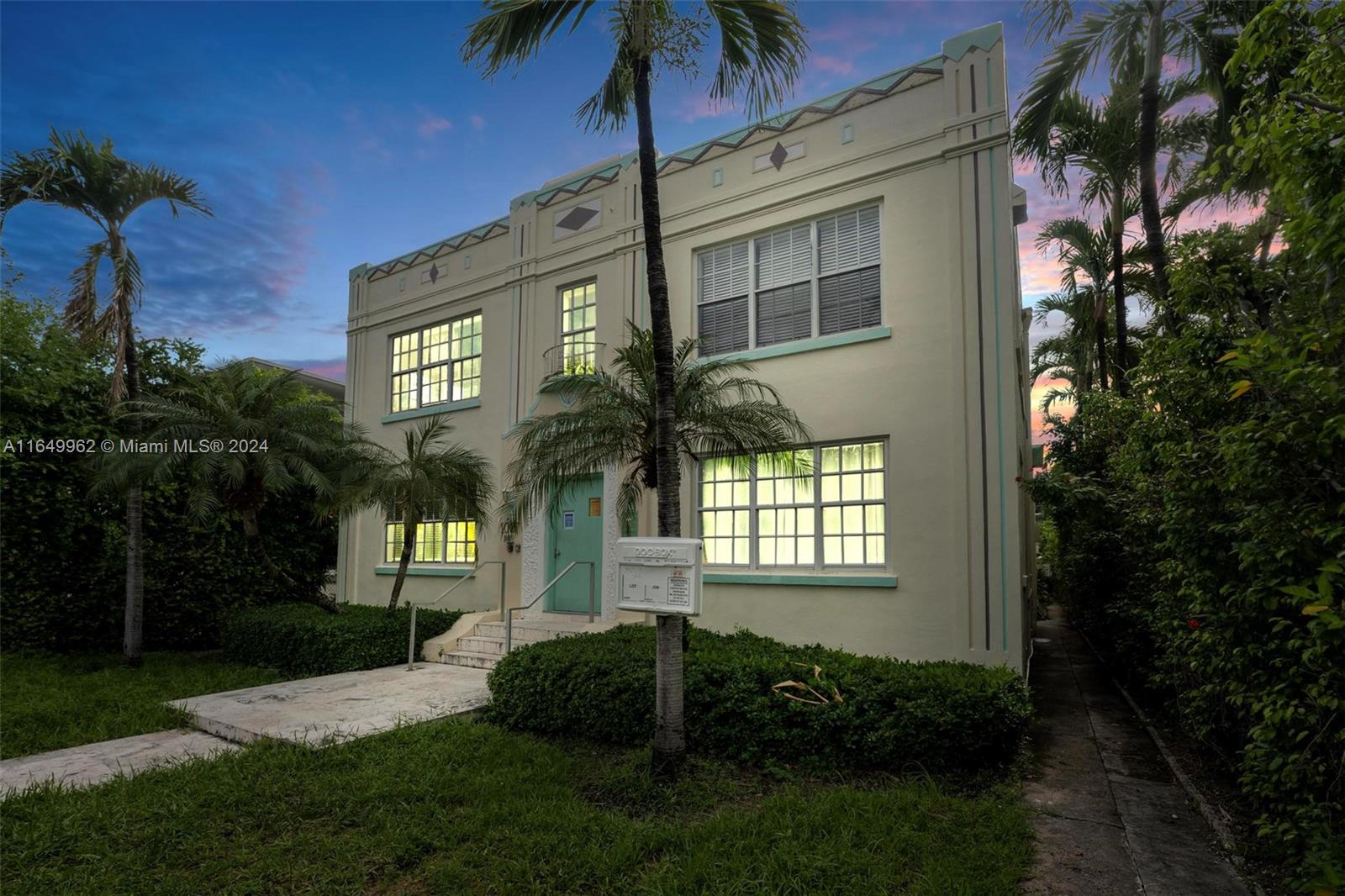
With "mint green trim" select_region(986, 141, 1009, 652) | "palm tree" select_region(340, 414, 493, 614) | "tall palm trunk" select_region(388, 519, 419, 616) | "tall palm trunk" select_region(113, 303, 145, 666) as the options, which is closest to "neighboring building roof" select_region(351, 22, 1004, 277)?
"mint green trim" select_region(986, 141, 1009, 652)

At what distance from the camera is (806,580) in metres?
9.09

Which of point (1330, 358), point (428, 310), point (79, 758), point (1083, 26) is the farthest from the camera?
point (428, 310)

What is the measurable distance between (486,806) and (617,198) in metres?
9.34

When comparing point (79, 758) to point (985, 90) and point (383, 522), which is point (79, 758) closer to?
point (383, 522)

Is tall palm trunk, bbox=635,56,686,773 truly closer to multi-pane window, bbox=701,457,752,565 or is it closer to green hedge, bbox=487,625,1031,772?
green hedge, bbox=487,625,1031,772

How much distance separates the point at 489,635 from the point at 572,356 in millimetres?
4665

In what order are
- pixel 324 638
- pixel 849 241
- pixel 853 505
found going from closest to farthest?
pixel 853 505, pixel 849 241, pixel 324 638

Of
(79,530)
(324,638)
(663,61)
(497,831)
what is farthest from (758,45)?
(79,530)

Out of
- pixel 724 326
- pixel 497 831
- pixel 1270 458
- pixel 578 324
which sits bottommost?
pixel 497 831

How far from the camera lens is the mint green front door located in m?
11.3

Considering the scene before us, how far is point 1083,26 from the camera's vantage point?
8.14m

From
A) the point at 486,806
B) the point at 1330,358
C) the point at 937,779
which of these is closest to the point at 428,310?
the point at 486,806

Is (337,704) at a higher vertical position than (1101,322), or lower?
lower

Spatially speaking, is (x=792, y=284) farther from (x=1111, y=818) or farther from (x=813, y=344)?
(x=1111, y=818)
